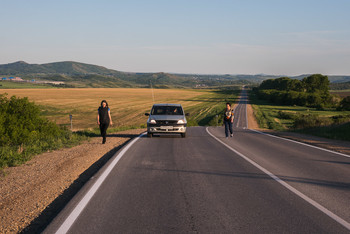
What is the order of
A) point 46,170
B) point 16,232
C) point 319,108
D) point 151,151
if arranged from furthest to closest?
point 319,108 → point 151,151 → point 46,170 → point 16,232

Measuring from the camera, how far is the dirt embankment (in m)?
4.84

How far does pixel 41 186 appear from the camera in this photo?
21.9ft

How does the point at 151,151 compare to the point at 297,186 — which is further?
the point at 151,151

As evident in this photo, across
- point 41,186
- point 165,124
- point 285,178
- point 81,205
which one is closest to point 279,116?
point 165,124

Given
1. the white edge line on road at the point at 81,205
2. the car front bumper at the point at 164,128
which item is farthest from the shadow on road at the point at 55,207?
the car front bumper at the point at 164,128

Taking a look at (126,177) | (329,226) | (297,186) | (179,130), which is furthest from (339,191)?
(179,130)

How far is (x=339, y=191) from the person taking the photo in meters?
6.35

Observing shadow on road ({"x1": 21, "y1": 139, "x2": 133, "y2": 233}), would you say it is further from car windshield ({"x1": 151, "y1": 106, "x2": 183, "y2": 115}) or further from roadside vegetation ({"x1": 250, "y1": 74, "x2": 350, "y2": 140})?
roadside vegetation ({"x1": 250, "y1": 74, "x2": 350, "y2": 140})

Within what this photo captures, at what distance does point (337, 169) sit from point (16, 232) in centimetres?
774

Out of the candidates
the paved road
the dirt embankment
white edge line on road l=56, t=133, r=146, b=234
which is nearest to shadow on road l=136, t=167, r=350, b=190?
the paved road

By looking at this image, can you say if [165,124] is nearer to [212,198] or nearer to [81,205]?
[212,198]

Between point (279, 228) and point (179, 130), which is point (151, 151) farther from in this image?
point (279, 228)

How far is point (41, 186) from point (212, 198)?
352cm

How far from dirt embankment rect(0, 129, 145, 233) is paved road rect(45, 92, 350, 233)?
37cm
